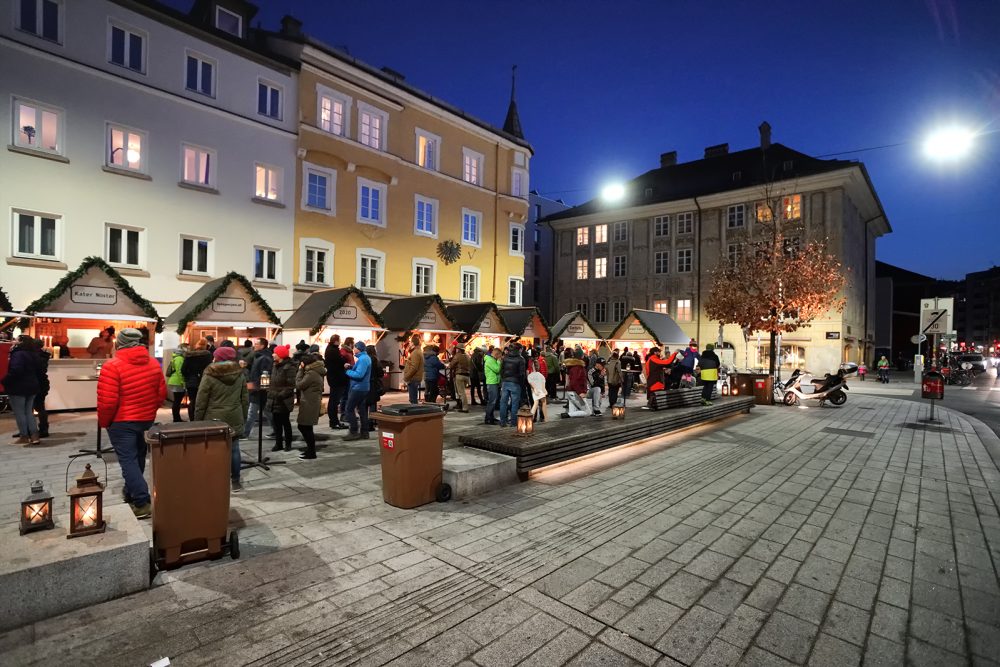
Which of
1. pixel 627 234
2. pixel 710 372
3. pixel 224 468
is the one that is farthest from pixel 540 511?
pixel 627 234

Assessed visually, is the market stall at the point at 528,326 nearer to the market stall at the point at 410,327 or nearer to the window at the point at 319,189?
the market stall at the point at 410,327

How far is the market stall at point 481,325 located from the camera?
20953 mm

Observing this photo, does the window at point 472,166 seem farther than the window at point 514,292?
No

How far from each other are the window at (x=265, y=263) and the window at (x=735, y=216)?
108 ft

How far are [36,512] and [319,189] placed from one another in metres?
20.7

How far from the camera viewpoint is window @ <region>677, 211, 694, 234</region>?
134ft

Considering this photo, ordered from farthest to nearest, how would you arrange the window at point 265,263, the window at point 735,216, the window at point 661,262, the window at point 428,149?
the window at point 661,262 → the window at point 735,216 → the window at point 428,149 → the window at point 265,263

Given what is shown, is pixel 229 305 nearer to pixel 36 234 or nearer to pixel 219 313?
pixel 219 313

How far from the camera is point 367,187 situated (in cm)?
2402

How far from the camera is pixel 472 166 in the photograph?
29219mm

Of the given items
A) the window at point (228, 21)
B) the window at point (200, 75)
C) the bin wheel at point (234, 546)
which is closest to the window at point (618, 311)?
the window at point (228, 21)

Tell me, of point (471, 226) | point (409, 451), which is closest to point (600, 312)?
point (471, 226)

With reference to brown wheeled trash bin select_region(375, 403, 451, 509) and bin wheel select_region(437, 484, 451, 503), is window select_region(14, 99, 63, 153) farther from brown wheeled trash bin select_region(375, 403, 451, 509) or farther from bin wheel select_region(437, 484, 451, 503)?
bin wheel select_region(437, 484, 451, 503)

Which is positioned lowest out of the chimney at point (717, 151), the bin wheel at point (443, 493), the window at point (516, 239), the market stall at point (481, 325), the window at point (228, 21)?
the bin wheel at point (443, 493)
